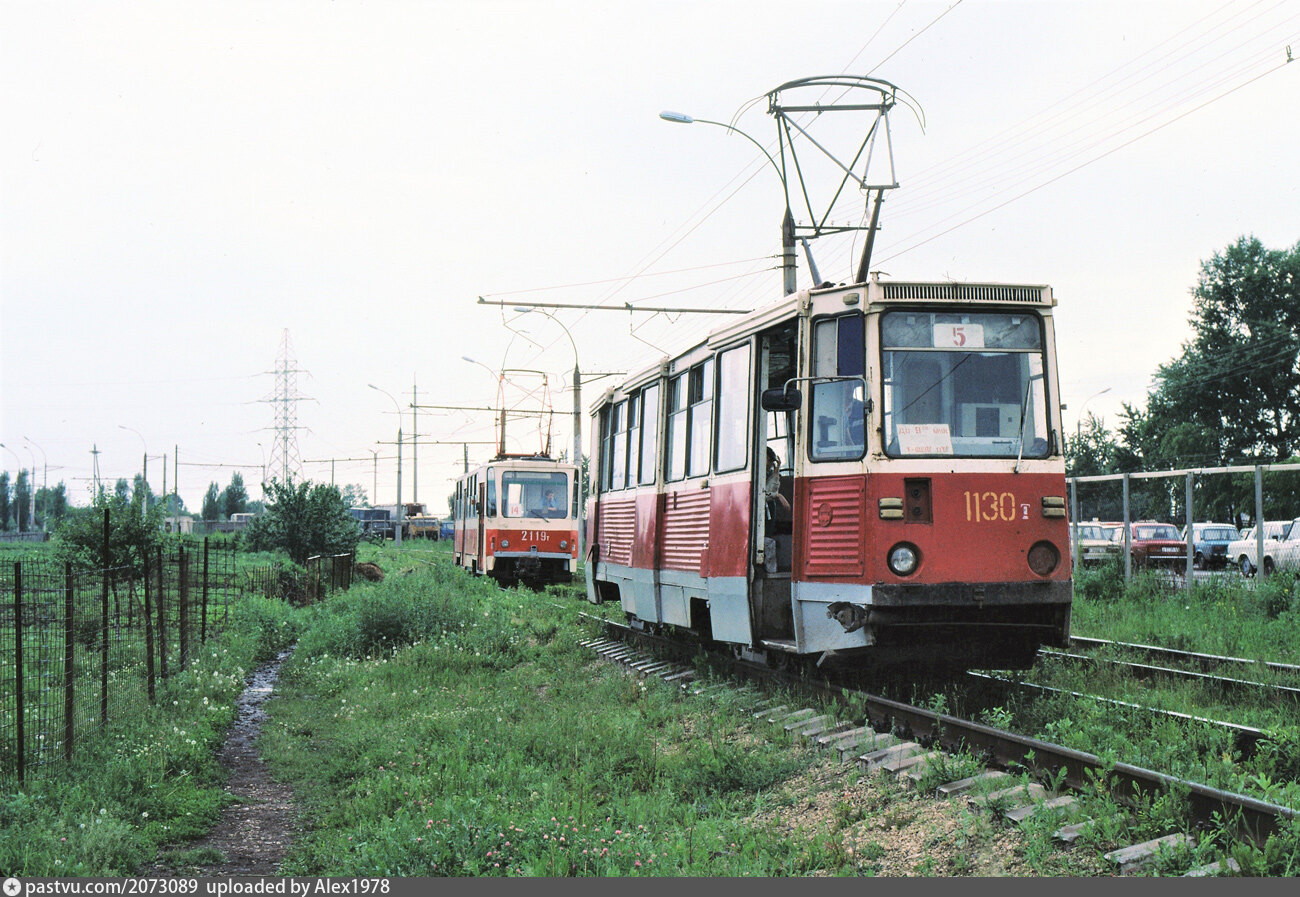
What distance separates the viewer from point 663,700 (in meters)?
10.7

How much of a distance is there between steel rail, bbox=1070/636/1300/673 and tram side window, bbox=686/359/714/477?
16.0ft

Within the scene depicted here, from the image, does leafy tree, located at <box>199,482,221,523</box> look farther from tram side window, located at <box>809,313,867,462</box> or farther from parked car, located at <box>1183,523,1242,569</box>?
tram side window, located at <box>809,313,867,462</box>

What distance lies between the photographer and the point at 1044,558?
8.91m

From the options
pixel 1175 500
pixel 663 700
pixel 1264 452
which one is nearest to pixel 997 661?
pixel 663 700

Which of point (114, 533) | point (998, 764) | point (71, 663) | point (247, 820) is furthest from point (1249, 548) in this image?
point (71, 663)

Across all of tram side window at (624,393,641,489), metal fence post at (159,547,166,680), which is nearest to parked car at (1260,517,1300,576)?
tram side window at (624,393,641,489)

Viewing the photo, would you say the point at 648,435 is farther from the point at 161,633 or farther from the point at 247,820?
the point at 247,820

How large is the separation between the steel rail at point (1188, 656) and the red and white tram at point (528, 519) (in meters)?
16.0

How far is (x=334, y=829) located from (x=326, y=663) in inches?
335

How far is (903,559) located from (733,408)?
2512mm

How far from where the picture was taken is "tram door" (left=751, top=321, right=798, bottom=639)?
1000 centimetres

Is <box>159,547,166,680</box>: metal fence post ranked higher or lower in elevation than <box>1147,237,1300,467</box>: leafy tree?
lower

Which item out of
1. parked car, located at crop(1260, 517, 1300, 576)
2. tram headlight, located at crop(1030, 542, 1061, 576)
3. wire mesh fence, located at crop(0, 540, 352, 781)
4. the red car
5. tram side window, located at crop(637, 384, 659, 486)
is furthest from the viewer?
the red car

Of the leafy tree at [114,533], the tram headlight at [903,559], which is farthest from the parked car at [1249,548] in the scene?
the leafy tree at [114,533]
